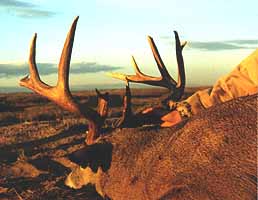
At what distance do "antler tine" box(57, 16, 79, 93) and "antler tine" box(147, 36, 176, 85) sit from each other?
69.3 inches

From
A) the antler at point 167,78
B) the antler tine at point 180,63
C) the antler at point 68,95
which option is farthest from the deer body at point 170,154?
the antler tine at point 180,63

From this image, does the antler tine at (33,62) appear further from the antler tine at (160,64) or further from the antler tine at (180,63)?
the antler tine at (180,63)

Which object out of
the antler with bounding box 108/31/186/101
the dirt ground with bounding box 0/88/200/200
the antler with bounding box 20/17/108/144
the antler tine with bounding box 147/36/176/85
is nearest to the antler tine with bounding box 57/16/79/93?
the antler with bounding box 20/17/108/144

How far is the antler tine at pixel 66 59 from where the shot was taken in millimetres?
4793

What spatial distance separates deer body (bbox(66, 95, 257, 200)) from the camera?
147 inches

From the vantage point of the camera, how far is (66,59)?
4836 millimetres

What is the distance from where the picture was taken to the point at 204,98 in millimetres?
6055

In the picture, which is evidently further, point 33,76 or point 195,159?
point 33,76

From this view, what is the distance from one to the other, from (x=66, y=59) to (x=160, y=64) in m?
1.93

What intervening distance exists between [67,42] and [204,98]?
6.16ft

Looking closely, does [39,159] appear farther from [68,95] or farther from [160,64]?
[68,95]

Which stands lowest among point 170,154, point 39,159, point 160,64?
point 39,159

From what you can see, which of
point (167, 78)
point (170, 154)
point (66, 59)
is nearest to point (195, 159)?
point (170, 154)

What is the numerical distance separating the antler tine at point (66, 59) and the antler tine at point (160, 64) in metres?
1.76
